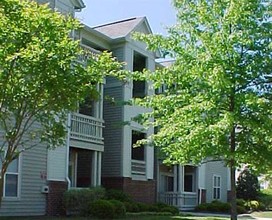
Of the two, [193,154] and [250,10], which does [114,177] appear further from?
[250,10]

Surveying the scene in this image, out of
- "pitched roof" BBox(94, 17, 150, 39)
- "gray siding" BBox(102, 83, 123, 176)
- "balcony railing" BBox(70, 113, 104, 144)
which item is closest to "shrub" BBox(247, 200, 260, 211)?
"gray siding" BBox(102, 83, 123, 176)

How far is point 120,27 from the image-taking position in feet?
94.8

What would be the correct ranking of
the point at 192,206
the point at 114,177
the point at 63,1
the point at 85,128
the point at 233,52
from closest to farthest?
the point at 233,52
the point at 63,1
the point at 85,128
the point at 114,177
the point at 192,206

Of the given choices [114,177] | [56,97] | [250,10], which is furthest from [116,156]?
[56,97]

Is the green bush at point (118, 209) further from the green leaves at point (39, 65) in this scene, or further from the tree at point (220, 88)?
the green leaves at point (39, 65)

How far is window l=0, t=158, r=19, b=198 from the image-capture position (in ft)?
63.2

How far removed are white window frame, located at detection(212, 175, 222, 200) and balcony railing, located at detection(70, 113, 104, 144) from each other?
1718cm

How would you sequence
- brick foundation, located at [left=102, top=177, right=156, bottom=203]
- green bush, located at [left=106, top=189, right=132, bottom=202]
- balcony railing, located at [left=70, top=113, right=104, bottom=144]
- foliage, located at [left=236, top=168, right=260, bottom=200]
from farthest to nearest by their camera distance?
foliage, located at [left=236, top=168, right=260, bottom=200], brick foundation, located at [left=102, top=177, right=156, bottom=203], green bush, located at [left=106, top=189, right=132, bottom=202], balcony railing, located at [left=70, top=113, right=104, bottom=144]

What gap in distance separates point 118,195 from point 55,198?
4.30 metres

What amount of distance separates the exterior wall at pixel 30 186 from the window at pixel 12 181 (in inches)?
6.3

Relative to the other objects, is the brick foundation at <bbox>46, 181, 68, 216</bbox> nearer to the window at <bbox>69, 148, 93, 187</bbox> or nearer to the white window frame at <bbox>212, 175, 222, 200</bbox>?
the window at <bbox>69, 148, 93, 187</bbox>

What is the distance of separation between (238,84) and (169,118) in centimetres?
231

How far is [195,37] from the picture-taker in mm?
15281

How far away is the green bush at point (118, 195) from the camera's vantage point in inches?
970
